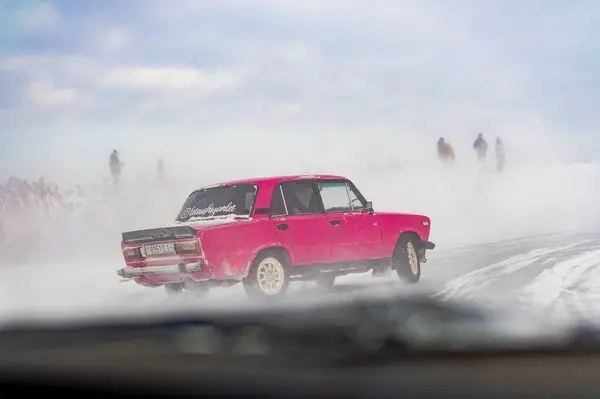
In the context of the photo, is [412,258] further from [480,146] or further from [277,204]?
[480,146]

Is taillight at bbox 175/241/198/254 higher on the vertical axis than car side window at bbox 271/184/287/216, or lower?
lower

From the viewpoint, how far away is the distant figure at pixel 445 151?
14.5 meters

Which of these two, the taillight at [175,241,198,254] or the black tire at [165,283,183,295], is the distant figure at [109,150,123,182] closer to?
the black tire at [165,283,183,295]

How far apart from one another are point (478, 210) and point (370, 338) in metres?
15.3

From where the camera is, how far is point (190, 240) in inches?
394

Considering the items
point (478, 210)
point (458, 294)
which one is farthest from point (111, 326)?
point (478, 210)

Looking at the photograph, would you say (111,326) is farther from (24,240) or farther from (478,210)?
(478,210)

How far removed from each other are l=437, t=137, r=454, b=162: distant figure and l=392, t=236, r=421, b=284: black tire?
8.42 ft

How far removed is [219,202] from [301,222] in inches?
41.5

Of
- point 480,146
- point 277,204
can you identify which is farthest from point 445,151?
point 277,204

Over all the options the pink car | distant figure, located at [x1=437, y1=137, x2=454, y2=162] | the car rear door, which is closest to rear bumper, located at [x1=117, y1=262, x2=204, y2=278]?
the pink car

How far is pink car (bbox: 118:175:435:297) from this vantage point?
10109 mm

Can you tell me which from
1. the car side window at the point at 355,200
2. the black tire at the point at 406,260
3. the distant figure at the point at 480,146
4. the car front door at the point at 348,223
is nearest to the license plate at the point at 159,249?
the car front door at the point at 348,223

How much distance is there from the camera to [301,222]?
11.0m
